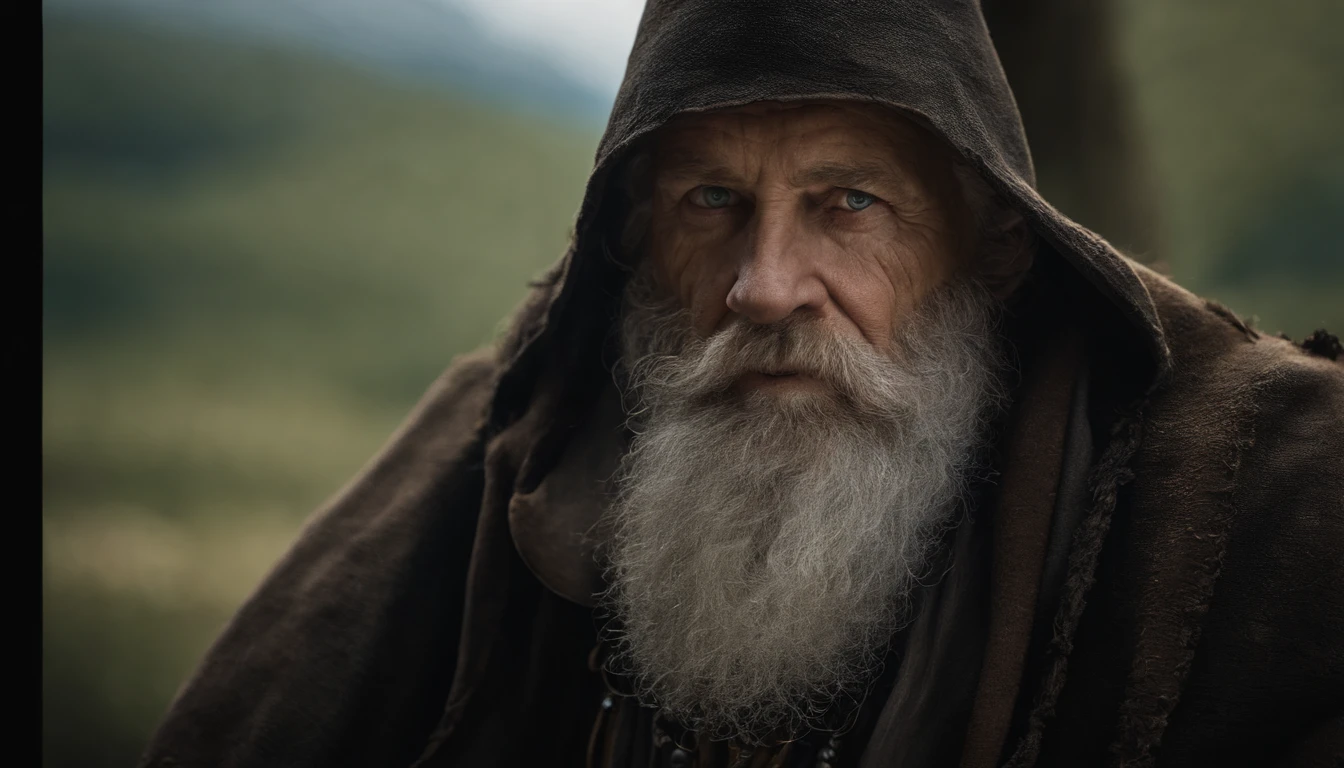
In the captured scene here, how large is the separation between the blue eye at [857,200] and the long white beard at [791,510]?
28 cm

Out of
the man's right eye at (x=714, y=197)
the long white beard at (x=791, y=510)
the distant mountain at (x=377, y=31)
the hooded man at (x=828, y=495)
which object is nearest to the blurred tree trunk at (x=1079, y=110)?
the hooded man at (x=828, y=495)

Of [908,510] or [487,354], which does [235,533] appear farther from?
[908,510]

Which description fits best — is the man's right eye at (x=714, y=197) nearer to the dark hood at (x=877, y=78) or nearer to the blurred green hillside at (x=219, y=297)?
the dark hood at (x=877, y=78)

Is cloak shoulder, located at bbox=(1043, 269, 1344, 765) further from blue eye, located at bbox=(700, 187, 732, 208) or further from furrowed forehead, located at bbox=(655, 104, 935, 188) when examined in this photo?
blue eye, located at bbox=(700, 187, 732, 208)

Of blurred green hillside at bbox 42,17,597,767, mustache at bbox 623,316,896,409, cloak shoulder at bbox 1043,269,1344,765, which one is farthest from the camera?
blurred green hillside at bbox 42,17,597,767

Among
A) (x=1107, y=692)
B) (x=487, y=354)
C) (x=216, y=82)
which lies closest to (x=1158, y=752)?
(x=1107, y=692)

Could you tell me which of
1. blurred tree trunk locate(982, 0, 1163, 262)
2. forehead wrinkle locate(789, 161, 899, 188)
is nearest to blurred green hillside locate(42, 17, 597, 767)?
blurred tree trunk locate(982, 0, 1163, 262)

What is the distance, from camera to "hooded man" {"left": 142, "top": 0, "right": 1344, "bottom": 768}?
1.65m

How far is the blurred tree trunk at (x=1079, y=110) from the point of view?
3090mm

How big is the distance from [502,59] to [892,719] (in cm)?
317

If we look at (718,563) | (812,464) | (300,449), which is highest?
(300,449)

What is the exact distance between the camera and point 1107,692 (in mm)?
1643

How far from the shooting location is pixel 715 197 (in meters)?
2.11

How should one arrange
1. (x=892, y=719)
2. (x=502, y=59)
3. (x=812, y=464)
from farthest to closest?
(x=502, y=59) → (x=812, y=464) → (x=892, y=719)
